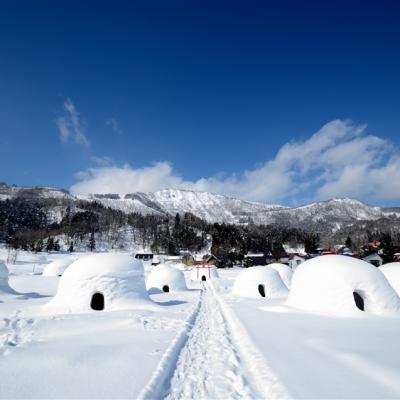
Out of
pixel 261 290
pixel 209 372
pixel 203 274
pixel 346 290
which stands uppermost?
pixel 203 274

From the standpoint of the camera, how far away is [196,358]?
7312mm

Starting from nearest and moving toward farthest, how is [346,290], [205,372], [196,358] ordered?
[205,372] → [196,358] → [346,290]

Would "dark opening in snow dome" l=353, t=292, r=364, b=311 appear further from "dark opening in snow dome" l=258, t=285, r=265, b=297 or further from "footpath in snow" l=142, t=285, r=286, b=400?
"dark opening in snow dome" l=258, t=285, r=265, b=297

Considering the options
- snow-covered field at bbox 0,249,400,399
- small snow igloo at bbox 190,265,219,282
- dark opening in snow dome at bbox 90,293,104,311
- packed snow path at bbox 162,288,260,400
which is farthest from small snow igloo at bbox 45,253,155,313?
small snow igloo at bbox 190,265,219,282

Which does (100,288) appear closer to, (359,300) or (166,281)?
(359,300)

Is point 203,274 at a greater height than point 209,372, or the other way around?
point 203,274

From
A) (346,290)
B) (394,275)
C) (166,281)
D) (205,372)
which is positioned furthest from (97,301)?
(394,275)

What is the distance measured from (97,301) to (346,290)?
12.9 meters

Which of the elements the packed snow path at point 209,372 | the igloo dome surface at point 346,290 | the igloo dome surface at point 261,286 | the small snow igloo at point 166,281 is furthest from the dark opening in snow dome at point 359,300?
the small snow igloo at point 166,281

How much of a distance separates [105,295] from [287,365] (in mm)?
10876

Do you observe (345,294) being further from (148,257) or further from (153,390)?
(148,257)

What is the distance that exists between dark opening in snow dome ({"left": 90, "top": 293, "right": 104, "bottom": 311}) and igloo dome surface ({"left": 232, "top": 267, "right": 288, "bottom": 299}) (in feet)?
42.0

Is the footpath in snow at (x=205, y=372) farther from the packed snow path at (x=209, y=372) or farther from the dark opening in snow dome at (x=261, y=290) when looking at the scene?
the dark opening in snow dome at (x=261, y=290)

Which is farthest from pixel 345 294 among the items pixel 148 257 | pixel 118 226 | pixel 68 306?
pixel 118 226
